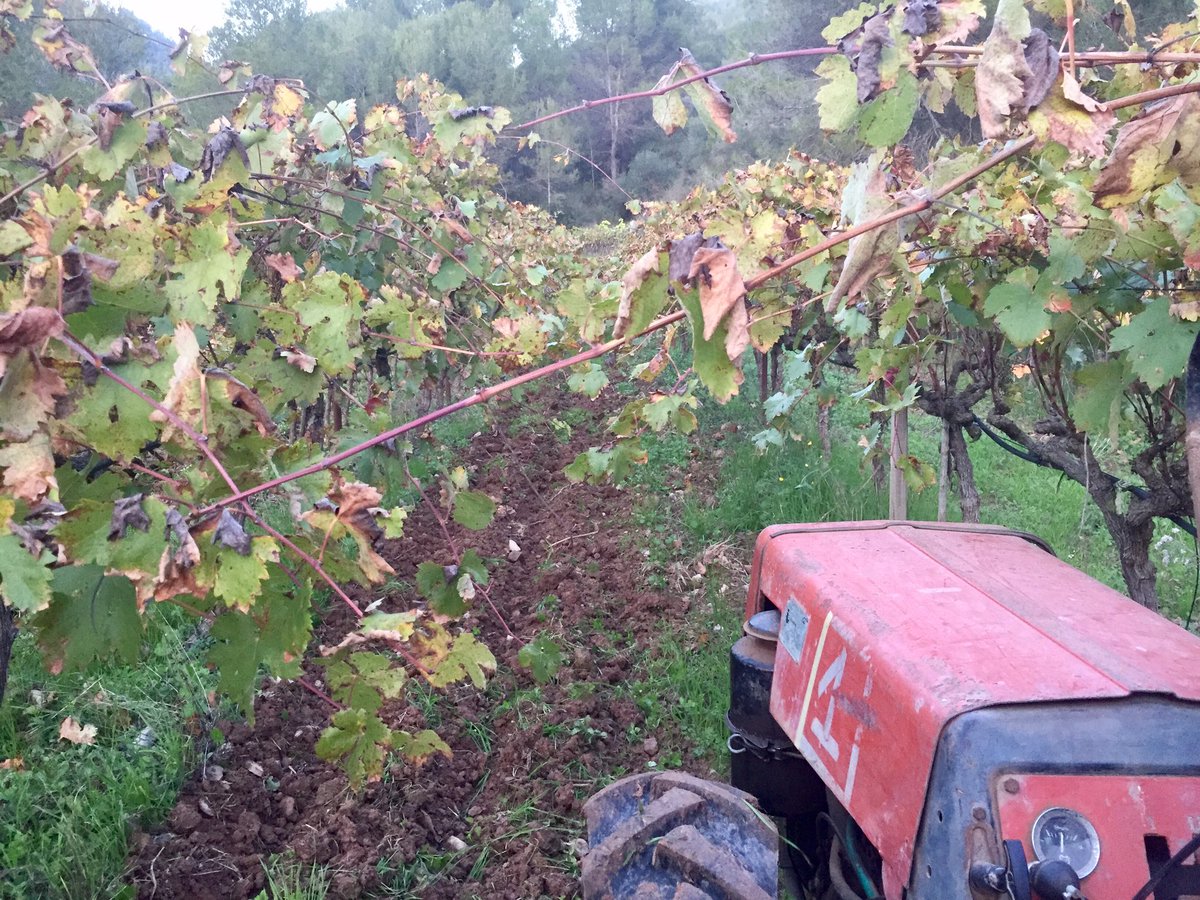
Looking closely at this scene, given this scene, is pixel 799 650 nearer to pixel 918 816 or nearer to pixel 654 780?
A: pixel 654 780

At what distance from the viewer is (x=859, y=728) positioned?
1.60 metres

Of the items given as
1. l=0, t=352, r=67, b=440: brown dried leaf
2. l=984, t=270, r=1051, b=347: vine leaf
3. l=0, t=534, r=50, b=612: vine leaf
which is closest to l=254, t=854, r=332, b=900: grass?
l=0, t=534, r=50, b=612: vine leaf

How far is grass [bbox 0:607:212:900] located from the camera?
7.82 ft

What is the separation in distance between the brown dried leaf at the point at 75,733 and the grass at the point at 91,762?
0.8 inches

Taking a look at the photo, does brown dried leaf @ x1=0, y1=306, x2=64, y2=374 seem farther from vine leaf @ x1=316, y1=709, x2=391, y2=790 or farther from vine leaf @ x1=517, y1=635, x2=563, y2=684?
vine leaf @ x1=517, y1=635, x2=563, y2=684

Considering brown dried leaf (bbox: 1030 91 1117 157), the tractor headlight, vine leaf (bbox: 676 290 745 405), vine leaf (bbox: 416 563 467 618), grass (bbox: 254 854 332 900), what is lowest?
grass (bbox: 254 854 332 900)

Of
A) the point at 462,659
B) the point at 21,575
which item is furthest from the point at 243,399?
the point at 462,659

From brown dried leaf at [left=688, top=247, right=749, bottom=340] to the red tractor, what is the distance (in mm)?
769

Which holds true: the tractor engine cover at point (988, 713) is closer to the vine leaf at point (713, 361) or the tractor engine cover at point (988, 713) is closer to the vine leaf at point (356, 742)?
the vine leaf at point (713, 361)

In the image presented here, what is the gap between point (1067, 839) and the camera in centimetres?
122

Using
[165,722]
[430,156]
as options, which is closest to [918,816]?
[165,722]

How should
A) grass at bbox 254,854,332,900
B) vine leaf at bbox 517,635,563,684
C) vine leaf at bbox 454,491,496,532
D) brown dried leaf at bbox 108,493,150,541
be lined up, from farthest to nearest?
grass at bbox 254,854,332,900, vine leaf at bbox 454,491,496,532, vine leaf at bbox 517,635,563,684, brown dried leaf at bbox 108,493,150,541

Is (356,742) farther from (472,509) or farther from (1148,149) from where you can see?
(1148,149)

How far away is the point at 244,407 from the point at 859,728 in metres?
1.24
